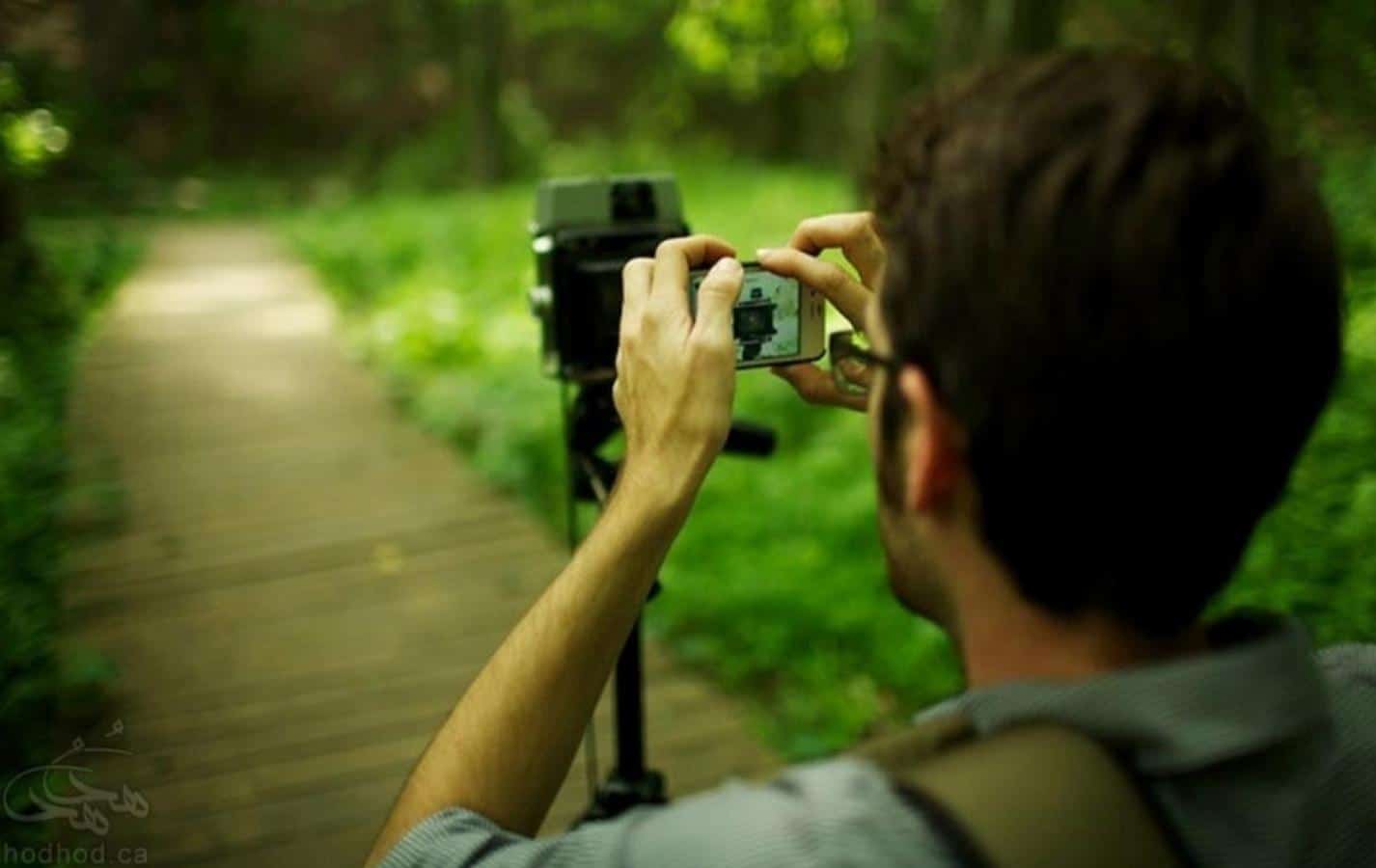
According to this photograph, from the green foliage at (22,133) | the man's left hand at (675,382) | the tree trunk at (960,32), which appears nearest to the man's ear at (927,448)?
the man's left hand at (675,382)

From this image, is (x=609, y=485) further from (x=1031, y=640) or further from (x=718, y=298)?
(x=1031, y=640)

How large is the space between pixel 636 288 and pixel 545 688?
0.44 metres

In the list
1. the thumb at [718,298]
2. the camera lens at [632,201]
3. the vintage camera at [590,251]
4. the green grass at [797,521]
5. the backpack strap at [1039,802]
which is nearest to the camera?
the backpack strap at [1039,802]

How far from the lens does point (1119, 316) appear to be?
808 millimetres

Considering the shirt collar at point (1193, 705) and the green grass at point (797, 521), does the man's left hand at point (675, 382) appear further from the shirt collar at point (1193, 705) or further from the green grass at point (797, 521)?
the green grass at point (797, 521)

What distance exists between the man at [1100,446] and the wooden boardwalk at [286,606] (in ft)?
7.15

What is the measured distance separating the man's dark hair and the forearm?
1.24 feet

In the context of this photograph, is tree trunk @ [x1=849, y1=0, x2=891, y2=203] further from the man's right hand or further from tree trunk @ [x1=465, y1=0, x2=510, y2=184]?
tree trunk @ [x1=465, y1=0, x2=510, y2=184]

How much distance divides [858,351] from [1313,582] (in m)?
2.86

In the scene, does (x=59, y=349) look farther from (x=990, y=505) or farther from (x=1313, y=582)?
(x=990, y=505)

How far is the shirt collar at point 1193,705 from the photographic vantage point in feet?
2.73

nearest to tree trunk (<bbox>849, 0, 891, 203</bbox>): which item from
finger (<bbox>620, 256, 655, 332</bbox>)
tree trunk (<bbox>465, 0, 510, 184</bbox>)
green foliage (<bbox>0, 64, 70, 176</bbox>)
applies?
green foliage (<bbox>0, 64, 70, 176</bbox>)

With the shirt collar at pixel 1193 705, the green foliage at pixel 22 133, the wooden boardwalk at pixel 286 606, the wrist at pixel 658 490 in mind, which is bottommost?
the wooden boardwalk at pixel 286 606

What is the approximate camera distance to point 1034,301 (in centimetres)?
83
